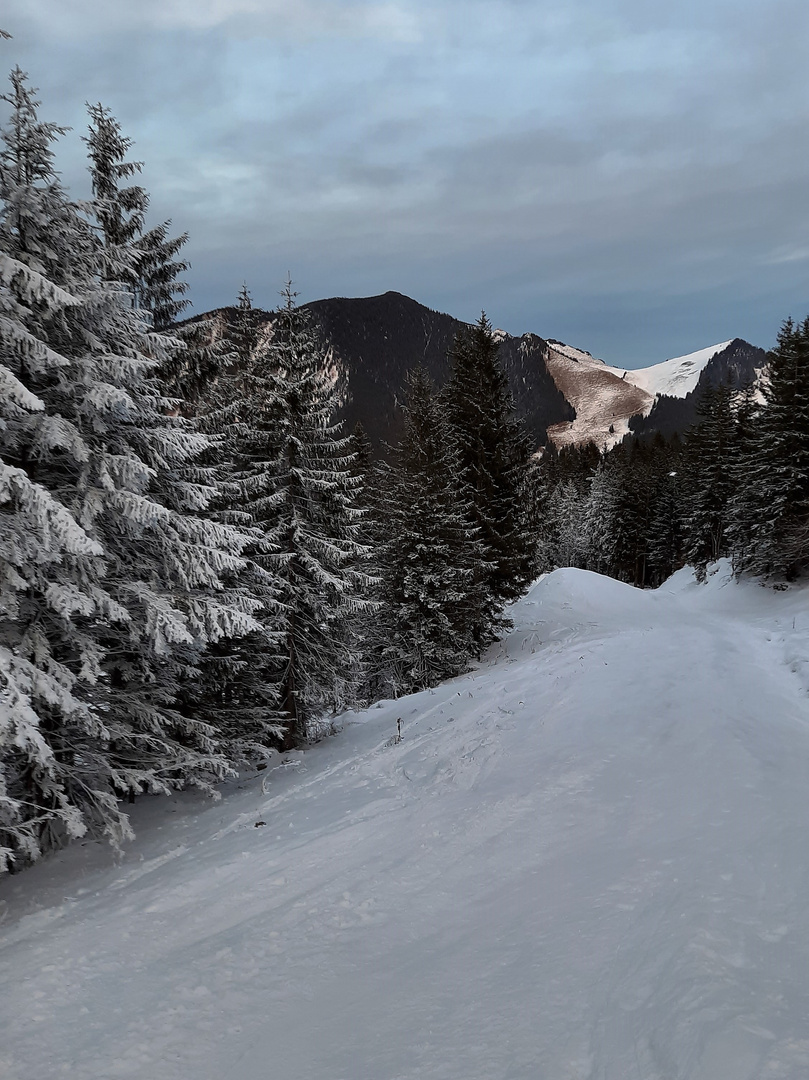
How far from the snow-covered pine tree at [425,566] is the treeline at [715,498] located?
26.2 ft

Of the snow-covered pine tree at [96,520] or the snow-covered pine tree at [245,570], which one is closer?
the snow-covered pine tree at [96,520]

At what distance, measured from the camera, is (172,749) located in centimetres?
910

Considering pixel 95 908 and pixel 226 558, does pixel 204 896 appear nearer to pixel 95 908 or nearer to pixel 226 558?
pixel 95 908

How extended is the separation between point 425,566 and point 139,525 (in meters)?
11.1

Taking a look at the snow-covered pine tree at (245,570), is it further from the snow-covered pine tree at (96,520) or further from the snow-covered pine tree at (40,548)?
the snow-covered pine tree at (40,548)

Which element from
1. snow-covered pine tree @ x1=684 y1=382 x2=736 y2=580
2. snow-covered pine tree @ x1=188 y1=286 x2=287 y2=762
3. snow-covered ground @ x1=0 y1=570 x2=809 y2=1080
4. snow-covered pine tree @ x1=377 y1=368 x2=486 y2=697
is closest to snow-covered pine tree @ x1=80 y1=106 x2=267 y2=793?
snow-covered pine tree @ x1=188 y1=286 x2=287 y2=762

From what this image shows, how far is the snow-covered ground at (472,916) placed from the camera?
3773 mm

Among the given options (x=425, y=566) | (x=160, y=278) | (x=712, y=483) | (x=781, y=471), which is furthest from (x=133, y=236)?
(x=712, y=483)

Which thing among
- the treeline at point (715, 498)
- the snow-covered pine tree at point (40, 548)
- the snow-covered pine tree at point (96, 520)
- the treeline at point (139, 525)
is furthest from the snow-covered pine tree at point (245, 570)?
the treeline at point (715, 498)

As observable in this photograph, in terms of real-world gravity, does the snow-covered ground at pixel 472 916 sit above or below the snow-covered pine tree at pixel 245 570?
below

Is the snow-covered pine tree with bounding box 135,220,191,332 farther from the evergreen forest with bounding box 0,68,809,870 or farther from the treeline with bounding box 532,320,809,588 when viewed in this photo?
the treeline with bounding box 532,320,809,588

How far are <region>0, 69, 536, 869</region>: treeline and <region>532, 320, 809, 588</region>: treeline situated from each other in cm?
1477

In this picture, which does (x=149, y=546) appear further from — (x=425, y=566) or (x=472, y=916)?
(x=425, y=566)

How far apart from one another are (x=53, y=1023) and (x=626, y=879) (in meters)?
5.21
